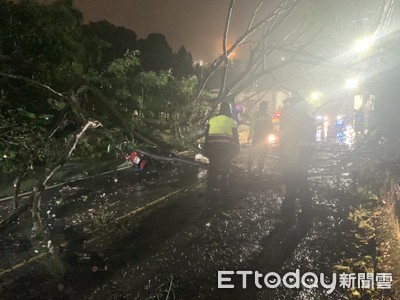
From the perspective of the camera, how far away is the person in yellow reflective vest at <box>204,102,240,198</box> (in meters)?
6.14

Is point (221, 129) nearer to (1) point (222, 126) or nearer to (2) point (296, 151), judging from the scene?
(1) point (222, 126)

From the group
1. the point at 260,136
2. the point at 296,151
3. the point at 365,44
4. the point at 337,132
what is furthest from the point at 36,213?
the point at 337,132

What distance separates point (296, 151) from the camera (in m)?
11.0

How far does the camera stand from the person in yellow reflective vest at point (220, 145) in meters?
6.14

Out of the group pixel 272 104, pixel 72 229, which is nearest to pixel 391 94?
pixel 72 229

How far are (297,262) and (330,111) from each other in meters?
29.4

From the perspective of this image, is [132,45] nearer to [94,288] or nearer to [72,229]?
[72,229]

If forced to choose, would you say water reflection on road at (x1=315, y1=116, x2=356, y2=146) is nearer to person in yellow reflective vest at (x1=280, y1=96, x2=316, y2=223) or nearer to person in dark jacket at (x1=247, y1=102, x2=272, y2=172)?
person in yellow reflective vest at (x1=280, y1=96, x2=316, y2=223)

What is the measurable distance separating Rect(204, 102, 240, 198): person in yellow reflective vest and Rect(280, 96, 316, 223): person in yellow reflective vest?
1558 mm

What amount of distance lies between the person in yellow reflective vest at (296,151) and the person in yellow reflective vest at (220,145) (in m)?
1.56

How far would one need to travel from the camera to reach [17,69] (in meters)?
6.51

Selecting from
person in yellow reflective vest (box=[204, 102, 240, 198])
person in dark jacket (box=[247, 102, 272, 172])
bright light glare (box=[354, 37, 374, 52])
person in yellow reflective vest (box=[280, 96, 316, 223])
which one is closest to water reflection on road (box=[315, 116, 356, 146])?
person in yellow reflective vest (box=[280, 96, 316, 223])

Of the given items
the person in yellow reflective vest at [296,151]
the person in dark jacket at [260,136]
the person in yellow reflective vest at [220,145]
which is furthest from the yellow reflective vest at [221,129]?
the person in dark jacket at [260,136]

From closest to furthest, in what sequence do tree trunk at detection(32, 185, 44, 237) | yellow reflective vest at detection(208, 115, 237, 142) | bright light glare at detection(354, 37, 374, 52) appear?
tree trunk at detection(32, 185, 44, 237) → yellow reflective vest at detection(208, 115, 237, 142) → bright light glare at detection(354, 37, 374, 52)
